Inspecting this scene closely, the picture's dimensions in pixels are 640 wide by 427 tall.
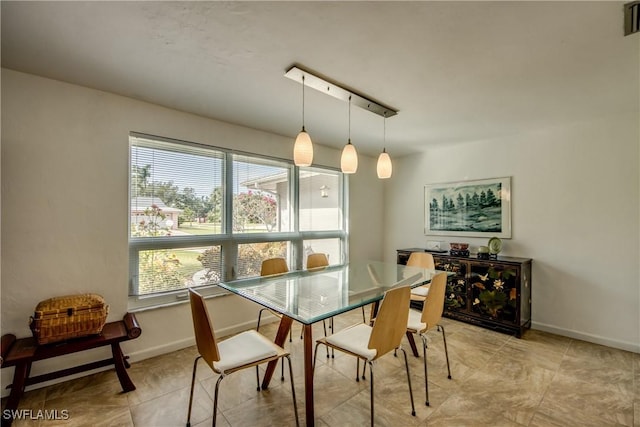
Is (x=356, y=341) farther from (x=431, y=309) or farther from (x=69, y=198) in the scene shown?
(x=69, y=198)

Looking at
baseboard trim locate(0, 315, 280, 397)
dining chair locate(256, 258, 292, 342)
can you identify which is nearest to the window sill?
baseboard trim locate(0, 315, 280, 397)

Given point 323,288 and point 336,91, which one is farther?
point 336,91

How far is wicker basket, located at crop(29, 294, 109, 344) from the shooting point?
1.91m

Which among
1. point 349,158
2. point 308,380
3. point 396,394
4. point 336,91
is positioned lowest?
point 396,394

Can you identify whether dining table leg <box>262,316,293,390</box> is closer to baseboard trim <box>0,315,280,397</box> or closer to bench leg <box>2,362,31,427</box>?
baseboard trim <box>0,315,280,397</box>

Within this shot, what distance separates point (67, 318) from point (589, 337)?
483 cm

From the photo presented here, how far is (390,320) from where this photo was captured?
1.68 meters

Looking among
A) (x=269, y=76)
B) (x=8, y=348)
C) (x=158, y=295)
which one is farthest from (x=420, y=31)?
(x=8, y=348)

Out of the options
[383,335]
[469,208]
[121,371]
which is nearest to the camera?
[383,335]

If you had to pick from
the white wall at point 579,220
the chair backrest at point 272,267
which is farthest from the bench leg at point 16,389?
the white wall at point 579,220

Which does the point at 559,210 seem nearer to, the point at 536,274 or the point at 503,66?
the point at 536,274

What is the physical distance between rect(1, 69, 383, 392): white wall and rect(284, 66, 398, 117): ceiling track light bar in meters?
1.45

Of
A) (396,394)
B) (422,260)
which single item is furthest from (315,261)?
(396,394)

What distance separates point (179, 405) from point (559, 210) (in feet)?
13.7
